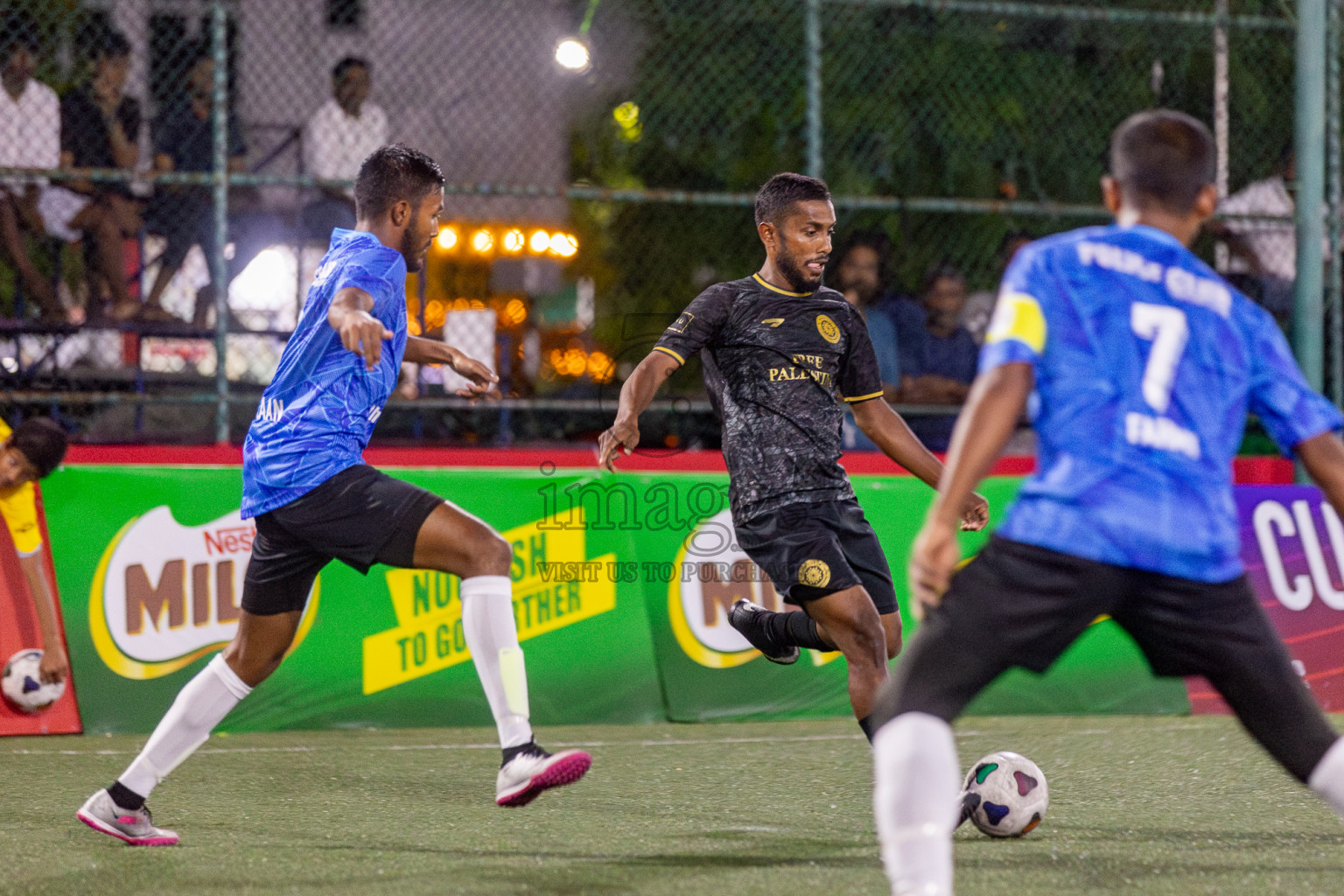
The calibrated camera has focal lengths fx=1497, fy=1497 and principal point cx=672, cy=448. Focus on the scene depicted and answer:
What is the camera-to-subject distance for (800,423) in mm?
5184

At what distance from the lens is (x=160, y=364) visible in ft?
31.0

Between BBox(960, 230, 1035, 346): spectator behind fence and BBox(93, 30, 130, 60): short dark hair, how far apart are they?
606cm

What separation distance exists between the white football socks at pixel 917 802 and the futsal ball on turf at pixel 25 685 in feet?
17.4

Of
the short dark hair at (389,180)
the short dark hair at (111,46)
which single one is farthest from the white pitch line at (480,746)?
the short dark hair at (111,46)

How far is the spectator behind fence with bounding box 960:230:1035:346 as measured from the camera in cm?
1062

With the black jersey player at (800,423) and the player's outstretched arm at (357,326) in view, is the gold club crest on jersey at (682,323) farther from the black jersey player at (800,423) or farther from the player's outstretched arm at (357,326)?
the player's outstretched arm at (357,326)

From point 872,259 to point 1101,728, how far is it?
12.4 ft

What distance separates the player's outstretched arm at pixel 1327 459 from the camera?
3232mm

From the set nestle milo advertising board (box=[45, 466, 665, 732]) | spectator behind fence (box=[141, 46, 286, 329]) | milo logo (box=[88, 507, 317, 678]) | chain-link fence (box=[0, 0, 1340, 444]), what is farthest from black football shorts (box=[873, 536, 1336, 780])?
spectator behind fence (box=[141, 46, 286, 329])

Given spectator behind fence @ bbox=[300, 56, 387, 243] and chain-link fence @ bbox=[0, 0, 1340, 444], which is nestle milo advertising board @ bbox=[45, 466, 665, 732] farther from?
spectator behind fence @ bbox=[300, 56, 387, 243]

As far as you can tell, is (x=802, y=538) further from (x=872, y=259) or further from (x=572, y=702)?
(x=872, y=259)

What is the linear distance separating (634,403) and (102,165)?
6252mm

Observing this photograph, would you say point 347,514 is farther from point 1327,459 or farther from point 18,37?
point 18,37

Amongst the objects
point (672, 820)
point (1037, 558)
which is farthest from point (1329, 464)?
point (672, 820)
